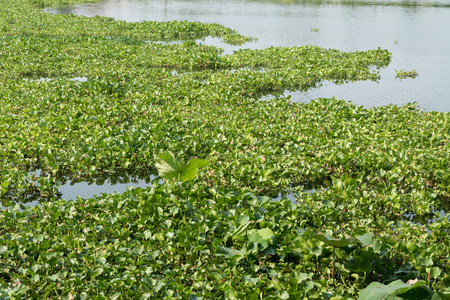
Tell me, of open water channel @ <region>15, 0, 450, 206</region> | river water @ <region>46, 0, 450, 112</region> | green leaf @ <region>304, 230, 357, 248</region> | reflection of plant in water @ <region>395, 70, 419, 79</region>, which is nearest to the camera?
green leaf @ <region>304, 230, 357, 248</region>

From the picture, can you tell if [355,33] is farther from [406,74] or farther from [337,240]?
[337,240]

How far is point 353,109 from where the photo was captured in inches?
377

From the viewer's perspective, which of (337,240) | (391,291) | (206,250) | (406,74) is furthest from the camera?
(406,74)

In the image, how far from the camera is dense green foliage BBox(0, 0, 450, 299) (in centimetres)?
425

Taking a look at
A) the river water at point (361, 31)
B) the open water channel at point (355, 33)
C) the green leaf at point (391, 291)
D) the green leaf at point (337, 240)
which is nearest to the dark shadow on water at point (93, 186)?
the open water channel at point (355, 33)

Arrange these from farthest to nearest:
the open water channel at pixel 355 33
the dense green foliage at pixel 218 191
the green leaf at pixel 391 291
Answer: the open water channel at pixel 355 33
the dense green foliage at pixel 218 191
the green leaf at pixel 391 291

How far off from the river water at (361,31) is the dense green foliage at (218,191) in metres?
2.08

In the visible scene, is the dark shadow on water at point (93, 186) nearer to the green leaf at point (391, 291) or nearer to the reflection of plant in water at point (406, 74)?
the green leaf at point (391, 291)

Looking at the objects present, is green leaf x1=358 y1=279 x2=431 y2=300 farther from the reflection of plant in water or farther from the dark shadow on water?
the reflection of plant in water

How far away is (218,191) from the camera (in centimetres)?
571

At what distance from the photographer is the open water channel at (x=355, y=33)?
12.1 meters

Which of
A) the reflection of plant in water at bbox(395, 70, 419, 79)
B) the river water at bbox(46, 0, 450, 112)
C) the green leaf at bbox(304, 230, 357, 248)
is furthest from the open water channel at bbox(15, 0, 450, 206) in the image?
the green leaf at bbox(304, 230, 357, 248)

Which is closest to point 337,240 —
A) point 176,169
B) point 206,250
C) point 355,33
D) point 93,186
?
point 206,250

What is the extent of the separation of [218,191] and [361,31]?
19.9m
